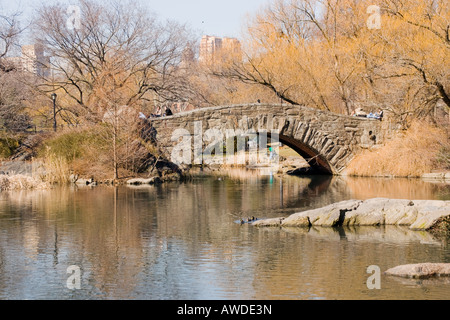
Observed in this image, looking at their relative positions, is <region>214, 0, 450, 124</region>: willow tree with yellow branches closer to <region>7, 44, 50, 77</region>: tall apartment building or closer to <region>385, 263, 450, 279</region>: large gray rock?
<region>7, 44, 50, 77</region>: tall apartment building

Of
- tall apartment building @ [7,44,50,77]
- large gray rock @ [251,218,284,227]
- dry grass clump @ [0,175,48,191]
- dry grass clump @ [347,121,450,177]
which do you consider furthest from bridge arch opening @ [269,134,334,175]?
large gray rock @ [251,218,284,227]

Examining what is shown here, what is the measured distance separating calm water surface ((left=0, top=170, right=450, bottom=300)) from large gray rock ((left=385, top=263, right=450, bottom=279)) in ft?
0.60

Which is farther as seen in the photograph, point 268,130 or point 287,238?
point 268,130

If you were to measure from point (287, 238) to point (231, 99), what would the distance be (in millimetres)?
27640

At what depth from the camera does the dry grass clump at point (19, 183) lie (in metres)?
22.6

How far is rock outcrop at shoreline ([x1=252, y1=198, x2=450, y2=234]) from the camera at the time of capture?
14617mm

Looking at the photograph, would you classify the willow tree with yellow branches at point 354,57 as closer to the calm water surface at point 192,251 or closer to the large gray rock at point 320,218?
the calm water surface at point 192,251

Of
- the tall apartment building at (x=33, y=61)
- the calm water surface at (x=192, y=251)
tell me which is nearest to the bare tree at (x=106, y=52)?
the tall apartment building at (x=33, y=61)

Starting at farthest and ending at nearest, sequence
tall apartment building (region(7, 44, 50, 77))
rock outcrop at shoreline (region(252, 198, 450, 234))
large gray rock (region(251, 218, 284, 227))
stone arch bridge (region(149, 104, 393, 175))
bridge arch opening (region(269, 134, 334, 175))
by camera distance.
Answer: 1. tall apartment building (region(7, 44, 50, 77))
2. bridge arch opening (region(269, 134, 334, 175))
3. stone arch bridge (region(149, 104, 393, 175))
4. large gray rock (region(251, 218, 284, 227))
5. rock outcrop at shoreline (region(252, 198, 450, 234))

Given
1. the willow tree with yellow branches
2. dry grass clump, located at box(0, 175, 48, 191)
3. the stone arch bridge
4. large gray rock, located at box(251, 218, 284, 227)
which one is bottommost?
large gray rock, located at box(251, 218, 284, 227)
